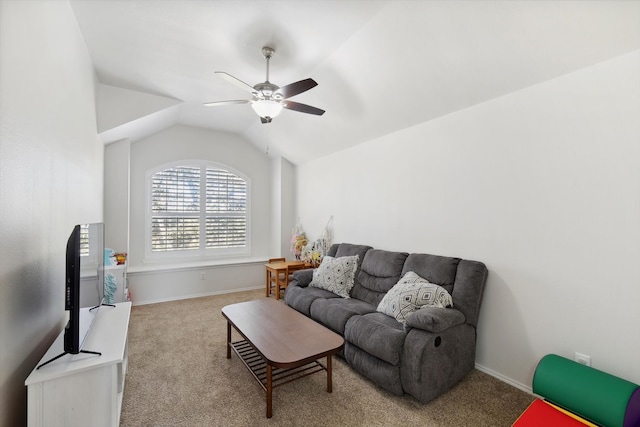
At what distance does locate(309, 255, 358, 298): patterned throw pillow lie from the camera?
3.56 metres

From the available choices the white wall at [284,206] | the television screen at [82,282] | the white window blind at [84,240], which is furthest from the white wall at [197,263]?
the white window blind at [84,240]

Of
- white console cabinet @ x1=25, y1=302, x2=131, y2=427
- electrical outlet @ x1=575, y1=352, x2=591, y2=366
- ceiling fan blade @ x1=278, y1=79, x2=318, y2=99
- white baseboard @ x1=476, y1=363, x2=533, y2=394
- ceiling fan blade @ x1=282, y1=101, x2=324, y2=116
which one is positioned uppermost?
ceiling fan blade @ x1=278, y1=79, x2=318, y2=99

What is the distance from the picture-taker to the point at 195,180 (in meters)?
5.37

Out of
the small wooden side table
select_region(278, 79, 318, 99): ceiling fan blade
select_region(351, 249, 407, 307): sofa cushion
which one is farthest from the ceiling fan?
the small wooden side table

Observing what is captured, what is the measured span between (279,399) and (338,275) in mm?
1613

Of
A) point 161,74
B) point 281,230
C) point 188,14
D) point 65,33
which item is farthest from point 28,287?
point 281,230

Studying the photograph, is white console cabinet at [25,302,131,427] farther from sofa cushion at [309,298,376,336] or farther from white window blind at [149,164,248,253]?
white window blind at [149,164,248,253]

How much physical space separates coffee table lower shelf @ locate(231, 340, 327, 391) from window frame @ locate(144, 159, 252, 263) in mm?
2771

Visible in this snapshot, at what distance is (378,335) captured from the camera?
7.83ft

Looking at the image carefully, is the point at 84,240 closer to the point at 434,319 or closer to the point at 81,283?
the point at 81,283

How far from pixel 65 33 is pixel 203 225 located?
3.60 m

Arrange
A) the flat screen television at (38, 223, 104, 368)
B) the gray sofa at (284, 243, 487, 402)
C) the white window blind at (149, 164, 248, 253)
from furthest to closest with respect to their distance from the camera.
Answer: the white window blind at (149, 164, 248, 253)
the gray sofa at (284, 243, 487, 402)
the flat screen television at (38, 223, 104, 368)

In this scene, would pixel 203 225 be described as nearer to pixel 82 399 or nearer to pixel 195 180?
pixel 195 180

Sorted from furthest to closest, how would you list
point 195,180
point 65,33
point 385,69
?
point 195,180, point 385,69, point 65,33
